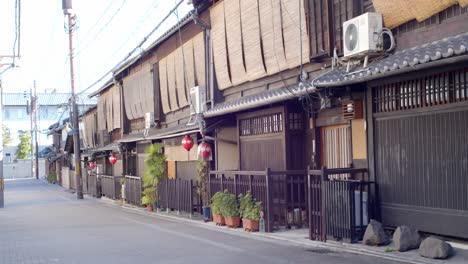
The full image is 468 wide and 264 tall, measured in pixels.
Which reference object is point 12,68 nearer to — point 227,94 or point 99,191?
point 99,191

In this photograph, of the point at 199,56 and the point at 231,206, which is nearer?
the point at 231,206

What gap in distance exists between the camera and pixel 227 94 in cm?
2083

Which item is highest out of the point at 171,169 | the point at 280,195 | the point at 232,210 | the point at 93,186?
the point at 171,169

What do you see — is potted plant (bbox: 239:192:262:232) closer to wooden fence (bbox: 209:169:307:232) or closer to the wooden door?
wooden fence (bbox: 209:169:307:232)

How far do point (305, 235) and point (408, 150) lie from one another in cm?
360

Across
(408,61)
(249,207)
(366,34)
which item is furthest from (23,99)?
(408,61)

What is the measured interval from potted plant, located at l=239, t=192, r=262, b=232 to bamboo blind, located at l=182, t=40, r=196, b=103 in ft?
27.3

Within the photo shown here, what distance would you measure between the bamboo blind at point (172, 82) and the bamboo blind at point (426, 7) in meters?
15.4

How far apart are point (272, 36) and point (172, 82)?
394 inches

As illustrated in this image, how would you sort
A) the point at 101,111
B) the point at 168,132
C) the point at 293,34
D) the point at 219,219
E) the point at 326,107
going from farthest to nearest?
the point at 101,111
the point at 168,132
the point at 219,219
the point at 293,34
the point at 326,107

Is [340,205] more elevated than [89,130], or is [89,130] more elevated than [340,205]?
[89,130]

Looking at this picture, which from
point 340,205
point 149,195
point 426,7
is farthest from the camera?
point 149,195

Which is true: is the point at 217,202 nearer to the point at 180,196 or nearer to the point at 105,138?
the point at 180,196

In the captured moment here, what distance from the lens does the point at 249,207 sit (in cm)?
1600
